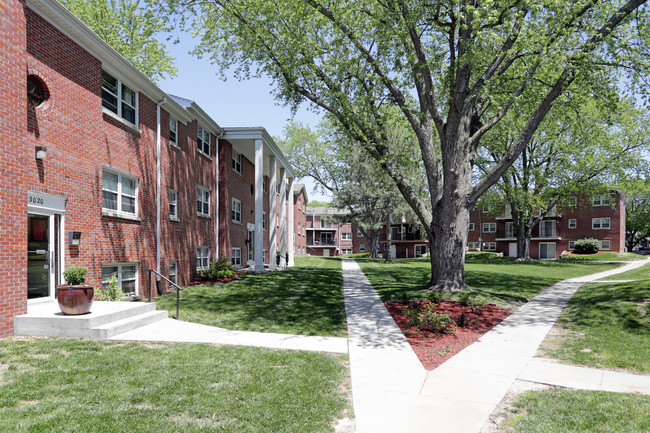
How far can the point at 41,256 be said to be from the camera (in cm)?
860

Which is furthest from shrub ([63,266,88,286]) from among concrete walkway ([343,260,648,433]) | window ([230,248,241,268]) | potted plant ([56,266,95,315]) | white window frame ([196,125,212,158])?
window ([230,248,241,268])

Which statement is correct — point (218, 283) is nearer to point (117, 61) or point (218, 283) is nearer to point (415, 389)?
point (117, 61)

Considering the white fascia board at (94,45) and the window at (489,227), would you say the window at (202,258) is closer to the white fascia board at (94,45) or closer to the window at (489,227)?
the white fascia board at (94,45)

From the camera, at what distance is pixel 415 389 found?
5.23 metres

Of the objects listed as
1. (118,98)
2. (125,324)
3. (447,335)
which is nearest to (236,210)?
(118,98)

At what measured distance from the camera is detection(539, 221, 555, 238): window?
166ft

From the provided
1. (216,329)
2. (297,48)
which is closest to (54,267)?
(216,329)

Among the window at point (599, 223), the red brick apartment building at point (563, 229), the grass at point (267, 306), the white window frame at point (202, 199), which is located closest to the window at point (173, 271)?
the grass at point (267, 306)

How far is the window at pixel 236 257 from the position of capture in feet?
69.4

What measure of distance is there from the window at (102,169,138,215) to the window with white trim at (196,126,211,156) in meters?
5.35

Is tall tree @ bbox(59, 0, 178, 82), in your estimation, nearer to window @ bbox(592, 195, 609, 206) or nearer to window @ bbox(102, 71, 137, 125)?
window @ bbox(102, 71, 137, 125)

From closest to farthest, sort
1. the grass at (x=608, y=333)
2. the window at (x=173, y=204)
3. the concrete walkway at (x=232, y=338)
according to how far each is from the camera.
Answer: the grass at (x=608, y=333)
the concrete walkway at (x=232, y=338)
the window at (x=173, y=204)

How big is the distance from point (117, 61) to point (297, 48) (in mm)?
5328

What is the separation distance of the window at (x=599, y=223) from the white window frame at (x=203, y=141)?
160 ft
